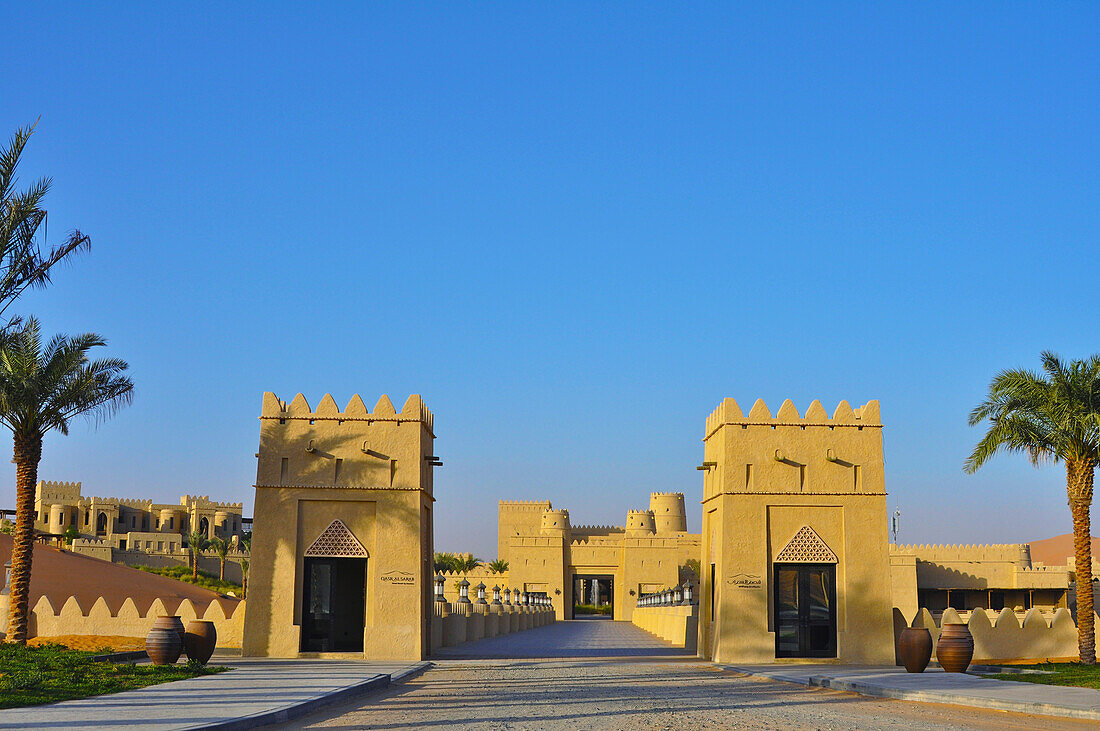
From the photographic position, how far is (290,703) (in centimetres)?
1078

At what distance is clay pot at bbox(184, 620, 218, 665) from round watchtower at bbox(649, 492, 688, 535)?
200ft

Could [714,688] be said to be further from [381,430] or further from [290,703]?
[381,430]

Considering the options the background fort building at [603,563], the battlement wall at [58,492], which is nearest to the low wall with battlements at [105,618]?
the background fort building at [603,563]

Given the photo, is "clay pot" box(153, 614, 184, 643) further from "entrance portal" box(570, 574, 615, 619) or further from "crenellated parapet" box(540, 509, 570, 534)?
"entrance portal" box(570, 574, 615, 619)

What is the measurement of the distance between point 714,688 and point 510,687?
2.74 m

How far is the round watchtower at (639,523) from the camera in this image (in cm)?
7319

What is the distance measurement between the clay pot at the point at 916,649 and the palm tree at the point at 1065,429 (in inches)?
199

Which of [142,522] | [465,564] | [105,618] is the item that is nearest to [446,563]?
[465,564]

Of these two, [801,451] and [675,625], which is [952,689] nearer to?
[801,451]

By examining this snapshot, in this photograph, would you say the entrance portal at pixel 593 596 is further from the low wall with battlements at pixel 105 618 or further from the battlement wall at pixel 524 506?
the low wall with battlements at pixel 105 618

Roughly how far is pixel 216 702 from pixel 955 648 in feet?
36.9

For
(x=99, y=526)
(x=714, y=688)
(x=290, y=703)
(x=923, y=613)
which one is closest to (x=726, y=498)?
(x=923, y=613)

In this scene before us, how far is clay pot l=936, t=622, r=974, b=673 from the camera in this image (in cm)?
1638

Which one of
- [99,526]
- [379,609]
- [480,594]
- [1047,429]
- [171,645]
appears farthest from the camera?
[99,526]
